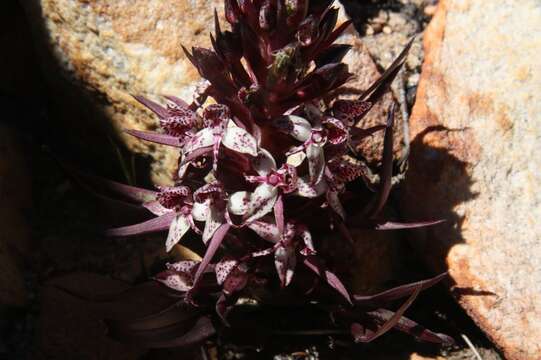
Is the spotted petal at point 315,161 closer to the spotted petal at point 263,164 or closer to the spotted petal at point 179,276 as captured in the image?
the spotted petal at point 263,164

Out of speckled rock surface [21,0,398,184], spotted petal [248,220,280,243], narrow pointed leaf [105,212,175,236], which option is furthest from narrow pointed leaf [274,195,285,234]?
speckled rock surface [21,0,398,184]

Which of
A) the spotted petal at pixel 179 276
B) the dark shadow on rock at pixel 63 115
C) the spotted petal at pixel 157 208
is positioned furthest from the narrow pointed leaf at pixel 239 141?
the dark shadow on rock at pixel 63 115

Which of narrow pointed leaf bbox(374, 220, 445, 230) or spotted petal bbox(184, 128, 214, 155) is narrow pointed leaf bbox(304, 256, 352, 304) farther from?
spotted petal bbox(184, 128, 214, 155)

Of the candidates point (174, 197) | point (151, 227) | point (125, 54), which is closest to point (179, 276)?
point (151, 227)

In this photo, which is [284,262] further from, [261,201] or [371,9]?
[371,9]

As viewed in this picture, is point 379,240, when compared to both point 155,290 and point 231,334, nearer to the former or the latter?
point 231,334

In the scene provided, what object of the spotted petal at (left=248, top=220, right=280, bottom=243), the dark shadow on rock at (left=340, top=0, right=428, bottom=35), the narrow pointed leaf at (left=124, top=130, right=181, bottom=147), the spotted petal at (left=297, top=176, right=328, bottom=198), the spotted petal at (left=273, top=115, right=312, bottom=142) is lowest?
the spotted petal at (left=248, top=220, right=280, bottom=243)
